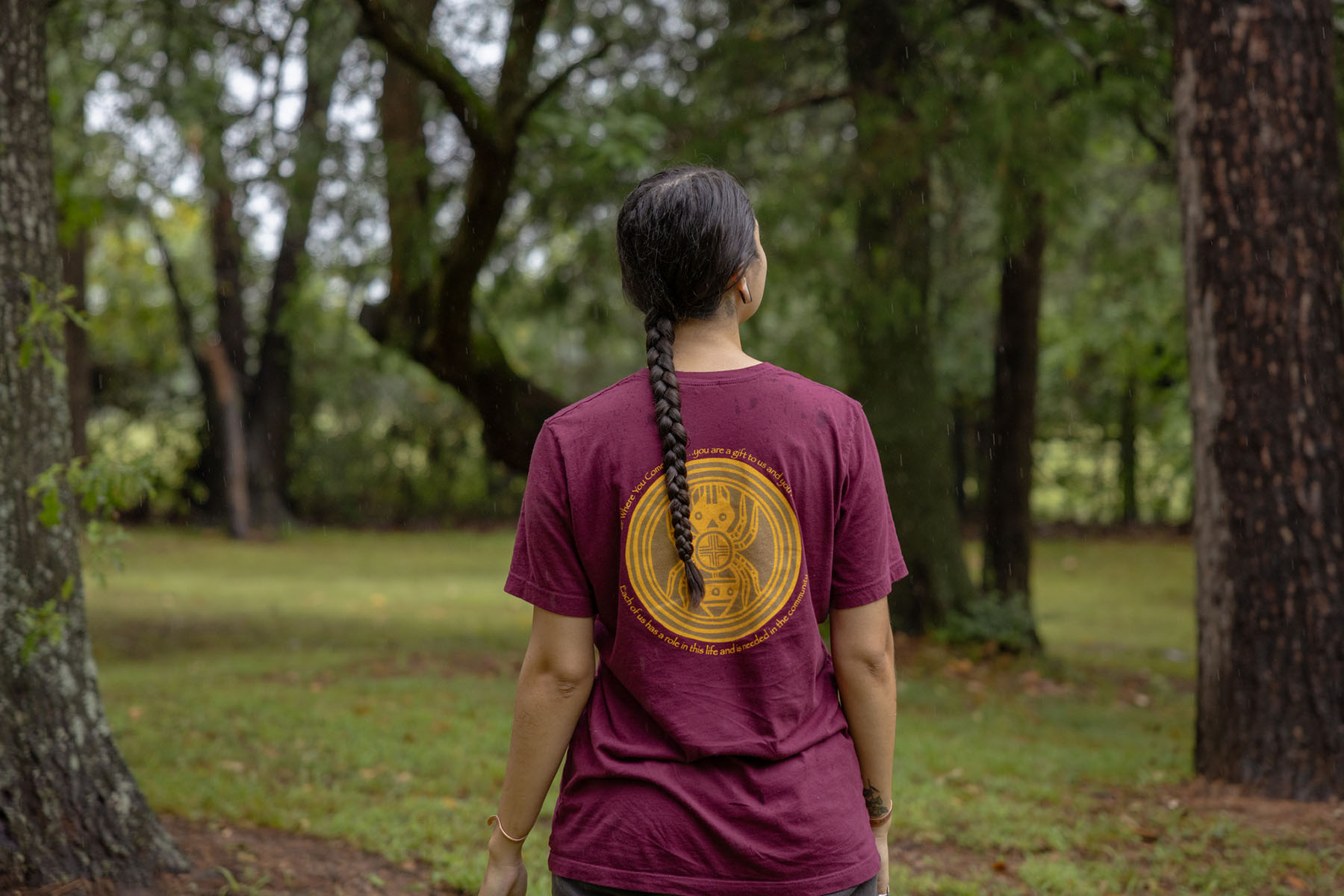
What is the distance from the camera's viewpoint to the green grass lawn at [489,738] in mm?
4641

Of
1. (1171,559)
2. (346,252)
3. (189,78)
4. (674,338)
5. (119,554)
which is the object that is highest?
(189,78)

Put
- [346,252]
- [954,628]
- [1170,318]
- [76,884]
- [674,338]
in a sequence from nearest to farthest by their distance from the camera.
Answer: [674,338] < [76,884] < [954,628] < [346,252] < [1170,318]

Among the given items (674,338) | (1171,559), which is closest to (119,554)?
(674,338)

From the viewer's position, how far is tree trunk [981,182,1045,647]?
34.1 feet

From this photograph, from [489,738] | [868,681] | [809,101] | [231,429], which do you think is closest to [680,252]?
[868,681]

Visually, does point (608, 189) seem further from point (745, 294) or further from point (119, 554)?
point (745, 294)

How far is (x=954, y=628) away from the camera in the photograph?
10.1m

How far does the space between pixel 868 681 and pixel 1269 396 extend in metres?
3.94

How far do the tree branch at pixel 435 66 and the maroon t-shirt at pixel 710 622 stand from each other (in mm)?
4375

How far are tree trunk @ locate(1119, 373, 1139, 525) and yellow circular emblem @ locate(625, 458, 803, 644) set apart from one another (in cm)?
2052

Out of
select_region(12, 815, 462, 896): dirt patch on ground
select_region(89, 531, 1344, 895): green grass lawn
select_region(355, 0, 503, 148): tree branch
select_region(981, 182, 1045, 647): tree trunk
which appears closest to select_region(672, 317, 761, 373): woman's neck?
select_region(89, 531, 1344, 895): green grass lawn

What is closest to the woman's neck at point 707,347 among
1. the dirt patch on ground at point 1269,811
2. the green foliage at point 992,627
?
the dirt patch on ground at point 1269,811

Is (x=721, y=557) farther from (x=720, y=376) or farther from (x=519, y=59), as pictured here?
(x=519, y=59)

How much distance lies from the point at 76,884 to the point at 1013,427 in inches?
332
